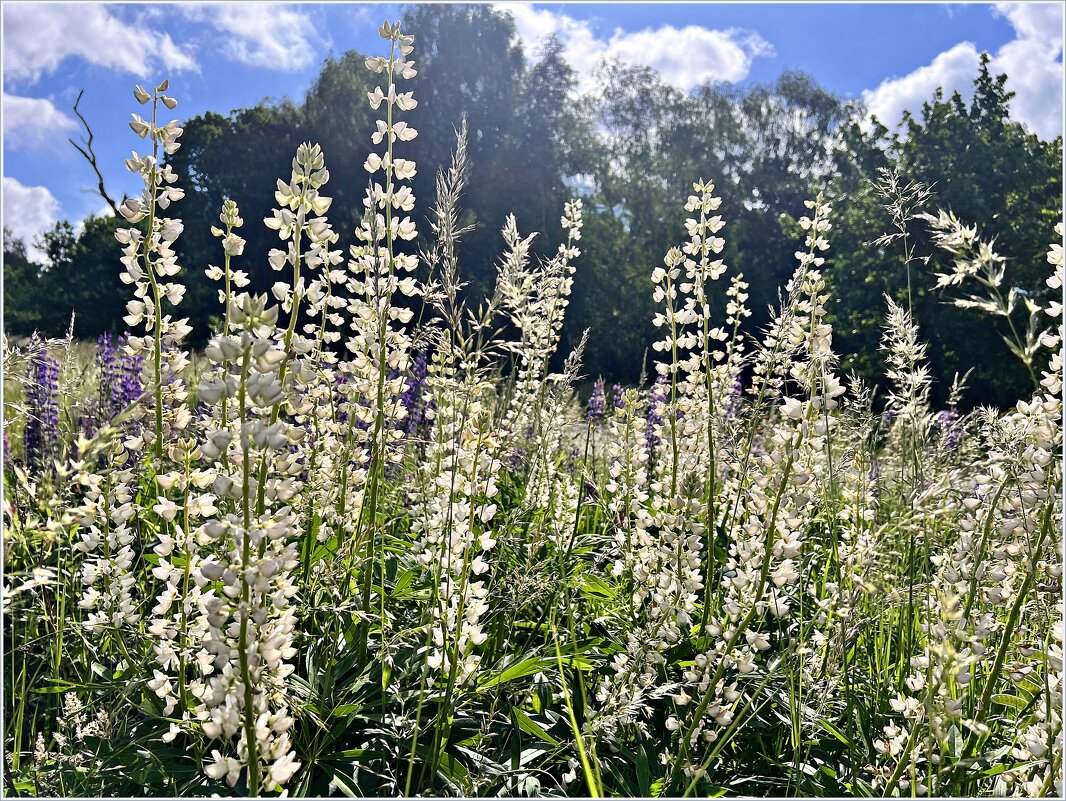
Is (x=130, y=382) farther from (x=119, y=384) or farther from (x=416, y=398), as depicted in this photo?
(x=416, y=398)

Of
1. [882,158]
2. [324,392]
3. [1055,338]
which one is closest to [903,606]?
[1055,338]

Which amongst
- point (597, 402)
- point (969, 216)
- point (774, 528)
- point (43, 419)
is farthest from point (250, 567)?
point (969, 216)

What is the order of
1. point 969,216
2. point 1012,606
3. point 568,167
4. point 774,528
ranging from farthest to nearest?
point 568,167, point 969,216, point 774,528, point 1012,606

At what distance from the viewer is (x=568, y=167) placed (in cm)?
2219

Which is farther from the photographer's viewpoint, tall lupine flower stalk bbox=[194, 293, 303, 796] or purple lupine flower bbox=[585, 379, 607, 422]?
purple lupine flower bbox=[585, 379, 607, 422]

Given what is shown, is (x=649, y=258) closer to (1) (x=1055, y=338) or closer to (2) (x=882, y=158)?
(2) (x=882, y=158)

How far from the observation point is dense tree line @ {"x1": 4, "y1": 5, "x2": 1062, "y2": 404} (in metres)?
18.6

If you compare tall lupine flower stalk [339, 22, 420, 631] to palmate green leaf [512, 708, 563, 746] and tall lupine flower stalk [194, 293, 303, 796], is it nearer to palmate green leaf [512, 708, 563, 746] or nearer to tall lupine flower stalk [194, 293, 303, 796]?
palmate green leaf [512, 708, 563, 746]

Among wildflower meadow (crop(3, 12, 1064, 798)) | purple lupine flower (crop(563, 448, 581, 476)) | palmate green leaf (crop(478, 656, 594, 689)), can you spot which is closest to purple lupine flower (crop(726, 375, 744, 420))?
wildflower meadow (crop(3, 12, 1064, 798))

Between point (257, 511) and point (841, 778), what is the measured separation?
1.72m

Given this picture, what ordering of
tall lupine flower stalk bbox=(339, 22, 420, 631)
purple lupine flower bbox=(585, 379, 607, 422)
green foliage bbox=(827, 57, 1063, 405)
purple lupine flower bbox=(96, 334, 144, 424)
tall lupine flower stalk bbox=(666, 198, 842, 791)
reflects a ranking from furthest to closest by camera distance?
green foliage bbox=(827, 57, 1063, 405) → purple lupine flower bbox=(585, 379, 607, 422) → purple lupine flower bbox=(96, 334, 144, 424) → tall lupine flower stalk bbox=(339, 22, 420, 631) → tall lupine flower stalk bbox=(666, 198, 842, 791)

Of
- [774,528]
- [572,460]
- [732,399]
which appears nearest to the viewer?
[774,528]

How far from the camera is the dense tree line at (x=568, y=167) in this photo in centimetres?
1864

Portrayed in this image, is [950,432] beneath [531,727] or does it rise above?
above
